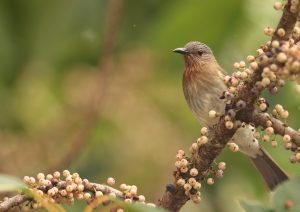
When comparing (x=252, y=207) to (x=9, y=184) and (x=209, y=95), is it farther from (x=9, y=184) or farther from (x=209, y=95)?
(x=209, y=95)

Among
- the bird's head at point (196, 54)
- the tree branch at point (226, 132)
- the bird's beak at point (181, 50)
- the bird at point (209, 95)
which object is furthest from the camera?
the bird's head at point (196, 54)

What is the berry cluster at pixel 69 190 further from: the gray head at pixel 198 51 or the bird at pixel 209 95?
the gray head at pixel 198 51

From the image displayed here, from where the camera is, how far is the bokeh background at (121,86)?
5.41 m

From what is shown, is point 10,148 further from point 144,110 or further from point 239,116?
point 239,116

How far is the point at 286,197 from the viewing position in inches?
95.6

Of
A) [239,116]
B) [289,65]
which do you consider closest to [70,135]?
[239,116]

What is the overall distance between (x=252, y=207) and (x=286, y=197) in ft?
0.47

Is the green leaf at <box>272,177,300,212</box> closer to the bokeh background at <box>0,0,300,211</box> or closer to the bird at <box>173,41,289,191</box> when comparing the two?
the bird at <box>173,41,289,191</box>

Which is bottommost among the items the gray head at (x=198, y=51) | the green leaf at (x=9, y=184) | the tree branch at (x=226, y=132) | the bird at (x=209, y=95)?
the green leaf at (x=9, y=184)

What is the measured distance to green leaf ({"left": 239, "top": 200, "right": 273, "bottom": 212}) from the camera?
2.49m

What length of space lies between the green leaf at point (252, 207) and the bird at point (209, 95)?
7.06ft

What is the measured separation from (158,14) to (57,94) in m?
1.06

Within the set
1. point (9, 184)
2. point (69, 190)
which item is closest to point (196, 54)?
point (69, 190)

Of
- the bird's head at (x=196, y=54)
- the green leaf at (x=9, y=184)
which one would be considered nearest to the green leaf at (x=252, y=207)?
the green leaf at (x=9, y=184)
